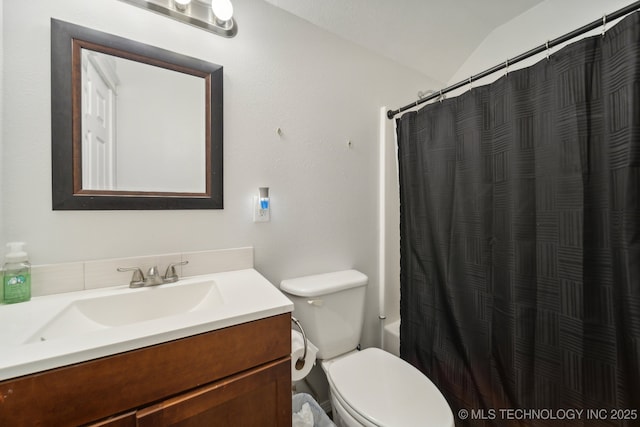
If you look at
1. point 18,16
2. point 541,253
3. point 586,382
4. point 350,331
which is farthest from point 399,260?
point 18,16

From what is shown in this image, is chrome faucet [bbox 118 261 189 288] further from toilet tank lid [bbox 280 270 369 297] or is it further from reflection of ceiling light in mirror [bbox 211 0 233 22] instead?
reflection of ceiling light in mirror [bbox 211 0 233 22]

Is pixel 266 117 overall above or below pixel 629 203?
above

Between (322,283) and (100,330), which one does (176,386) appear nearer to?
(100,330)

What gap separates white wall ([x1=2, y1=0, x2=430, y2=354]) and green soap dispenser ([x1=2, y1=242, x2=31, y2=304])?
47 mm

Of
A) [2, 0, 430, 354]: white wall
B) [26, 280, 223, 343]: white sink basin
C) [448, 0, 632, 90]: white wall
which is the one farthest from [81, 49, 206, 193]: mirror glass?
[448, 0, 632, 90]: white wall

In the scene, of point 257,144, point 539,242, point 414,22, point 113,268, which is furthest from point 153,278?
point 414,22

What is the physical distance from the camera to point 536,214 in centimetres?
93


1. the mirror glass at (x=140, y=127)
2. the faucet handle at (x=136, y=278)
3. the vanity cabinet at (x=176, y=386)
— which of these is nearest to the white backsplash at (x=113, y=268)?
the faucet handle at (x=136, y=278)

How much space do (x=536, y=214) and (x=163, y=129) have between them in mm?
1498

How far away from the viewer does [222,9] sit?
1.02m

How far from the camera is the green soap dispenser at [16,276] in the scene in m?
0.76

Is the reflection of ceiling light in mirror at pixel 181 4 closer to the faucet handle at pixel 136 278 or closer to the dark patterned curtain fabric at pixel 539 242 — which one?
the faucet handle at pixel 136 278

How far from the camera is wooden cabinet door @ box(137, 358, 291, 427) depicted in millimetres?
604

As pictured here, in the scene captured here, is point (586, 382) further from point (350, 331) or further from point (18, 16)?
point (18, 16)
